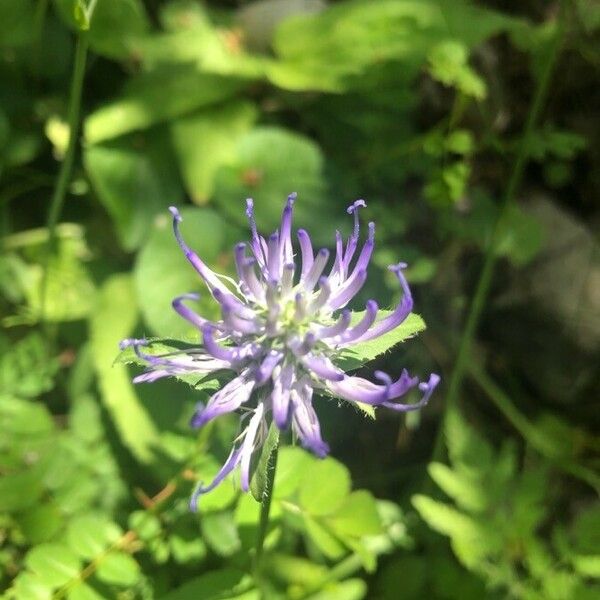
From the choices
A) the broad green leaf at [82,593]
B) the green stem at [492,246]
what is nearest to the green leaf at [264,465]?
the broad green leaf at [82,593]

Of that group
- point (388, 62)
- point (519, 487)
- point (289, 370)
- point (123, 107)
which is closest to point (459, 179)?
point (388, 62)

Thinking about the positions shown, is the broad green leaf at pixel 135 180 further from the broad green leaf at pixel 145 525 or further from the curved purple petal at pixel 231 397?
the curved purple petal at pixel 231 397

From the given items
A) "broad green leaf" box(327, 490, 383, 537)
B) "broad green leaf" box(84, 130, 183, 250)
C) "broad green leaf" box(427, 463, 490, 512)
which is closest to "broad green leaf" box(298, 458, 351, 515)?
"broad green leaf" box(327, 490, 383, 537)

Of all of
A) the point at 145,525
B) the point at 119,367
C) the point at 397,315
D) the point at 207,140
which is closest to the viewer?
the point at 397,315

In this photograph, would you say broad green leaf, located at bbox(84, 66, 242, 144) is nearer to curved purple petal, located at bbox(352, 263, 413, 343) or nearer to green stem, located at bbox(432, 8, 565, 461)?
green stem, located at bbox(432, 8, 565, 461)

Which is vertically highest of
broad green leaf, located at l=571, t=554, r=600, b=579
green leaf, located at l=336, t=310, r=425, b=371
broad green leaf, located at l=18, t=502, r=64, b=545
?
green leaf, located at l=336, t=310, r=425, b=371

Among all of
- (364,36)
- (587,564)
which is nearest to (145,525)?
(587,564)

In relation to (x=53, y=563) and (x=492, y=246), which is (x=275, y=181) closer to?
(x=492, y=246)
